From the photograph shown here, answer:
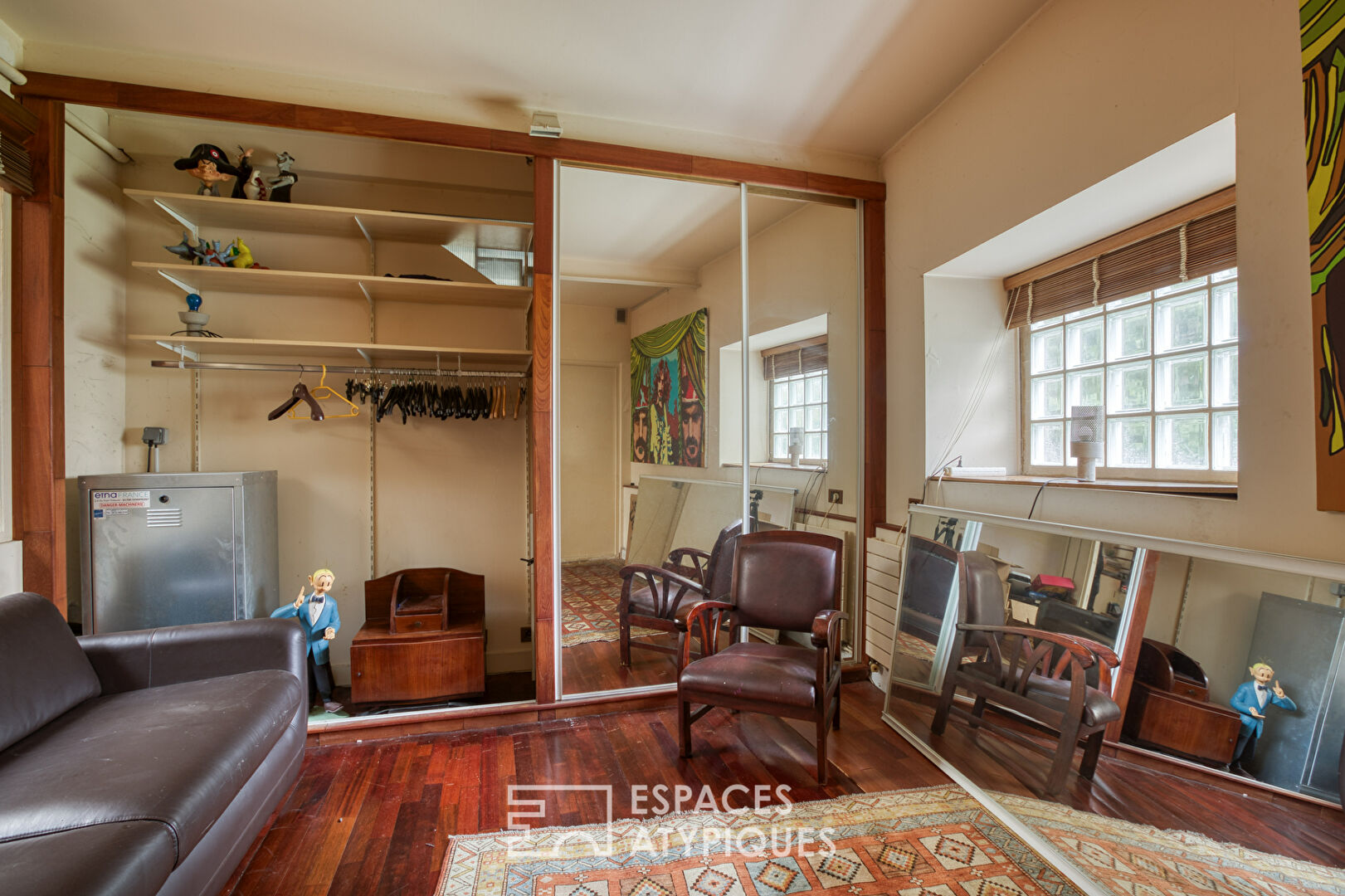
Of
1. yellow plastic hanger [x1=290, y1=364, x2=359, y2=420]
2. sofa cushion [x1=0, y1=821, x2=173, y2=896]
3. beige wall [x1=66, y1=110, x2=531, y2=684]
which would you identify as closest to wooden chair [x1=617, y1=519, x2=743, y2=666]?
beige wall [x1=66, y1=110, x2=531, y2=684]

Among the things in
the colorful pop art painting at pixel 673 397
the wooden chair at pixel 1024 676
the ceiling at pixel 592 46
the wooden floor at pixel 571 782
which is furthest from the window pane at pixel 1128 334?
the colorful pop art painting at pixel 673 397

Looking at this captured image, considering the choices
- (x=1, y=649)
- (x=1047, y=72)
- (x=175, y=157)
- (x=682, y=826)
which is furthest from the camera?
(x=175, y=157)

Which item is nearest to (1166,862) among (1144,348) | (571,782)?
(1144,348)

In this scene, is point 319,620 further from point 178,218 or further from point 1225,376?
point 1225,376

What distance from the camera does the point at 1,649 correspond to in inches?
63.6

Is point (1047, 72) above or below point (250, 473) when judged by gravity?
above

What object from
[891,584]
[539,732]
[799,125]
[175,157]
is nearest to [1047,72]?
[799,125]

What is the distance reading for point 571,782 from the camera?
2182 mm

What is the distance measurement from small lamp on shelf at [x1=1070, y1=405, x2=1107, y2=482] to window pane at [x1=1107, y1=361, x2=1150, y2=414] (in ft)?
0.31

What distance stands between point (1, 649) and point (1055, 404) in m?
3.81

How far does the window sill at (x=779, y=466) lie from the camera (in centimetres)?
311

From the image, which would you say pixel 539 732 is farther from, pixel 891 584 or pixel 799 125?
pixel 799 125

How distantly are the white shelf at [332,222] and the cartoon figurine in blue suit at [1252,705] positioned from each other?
9.99 feet

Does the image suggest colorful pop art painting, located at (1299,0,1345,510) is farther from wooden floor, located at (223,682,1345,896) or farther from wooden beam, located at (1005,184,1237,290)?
wooden floor, located at (223,682,1345,896)
